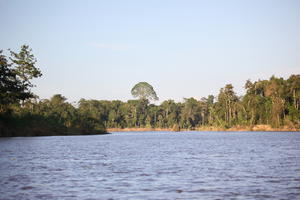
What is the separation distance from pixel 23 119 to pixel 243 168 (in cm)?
6193

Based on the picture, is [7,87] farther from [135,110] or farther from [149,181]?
[135,110]

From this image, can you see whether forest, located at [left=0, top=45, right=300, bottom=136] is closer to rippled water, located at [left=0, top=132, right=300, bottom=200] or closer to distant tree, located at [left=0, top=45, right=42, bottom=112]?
distant tree, located at [left=0, top=45, right=42, bottom=112]

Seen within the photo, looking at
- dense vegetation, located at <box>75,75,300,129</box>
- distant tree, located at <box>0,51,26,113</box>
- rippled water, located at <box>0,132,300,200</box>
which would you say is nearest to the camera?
rippled water, located at <box>0,132,300,200</box>

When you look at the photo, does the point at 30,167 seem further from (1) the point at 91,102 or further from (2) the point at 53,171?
(1) the point at 91,102

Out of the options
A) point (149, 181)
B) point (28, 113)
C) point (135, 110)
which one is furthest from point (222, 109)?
point (149, 181)

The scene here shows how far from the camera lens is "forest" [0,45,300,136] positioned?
255ft

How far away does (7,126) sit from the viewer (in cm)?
7288

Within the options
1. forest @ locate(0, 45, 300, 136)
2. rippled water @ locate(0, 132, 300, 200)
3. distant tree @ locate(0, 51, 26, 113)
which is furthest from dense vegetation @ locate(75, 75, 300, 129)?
rippled water @ locate(0, 132, 300, 200)

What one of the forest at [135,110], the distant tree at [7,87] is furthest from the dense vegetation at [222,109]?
the distant tree at [7,87]

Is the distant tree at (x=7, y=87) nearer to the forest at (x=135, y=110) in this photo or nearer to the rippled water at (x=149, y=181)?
the forest at (x=135, y=110)

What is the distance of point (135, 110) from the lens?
188 meters

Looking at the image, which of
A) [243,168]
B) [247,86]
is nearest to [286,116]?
[247,86]

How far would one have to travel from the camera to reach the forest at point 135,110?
3056 inches

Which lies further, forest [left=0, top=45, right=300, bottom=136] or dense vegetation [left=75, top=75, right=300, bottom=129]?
dense vegetation [left=75, top=75, right=300, bottom=129]
